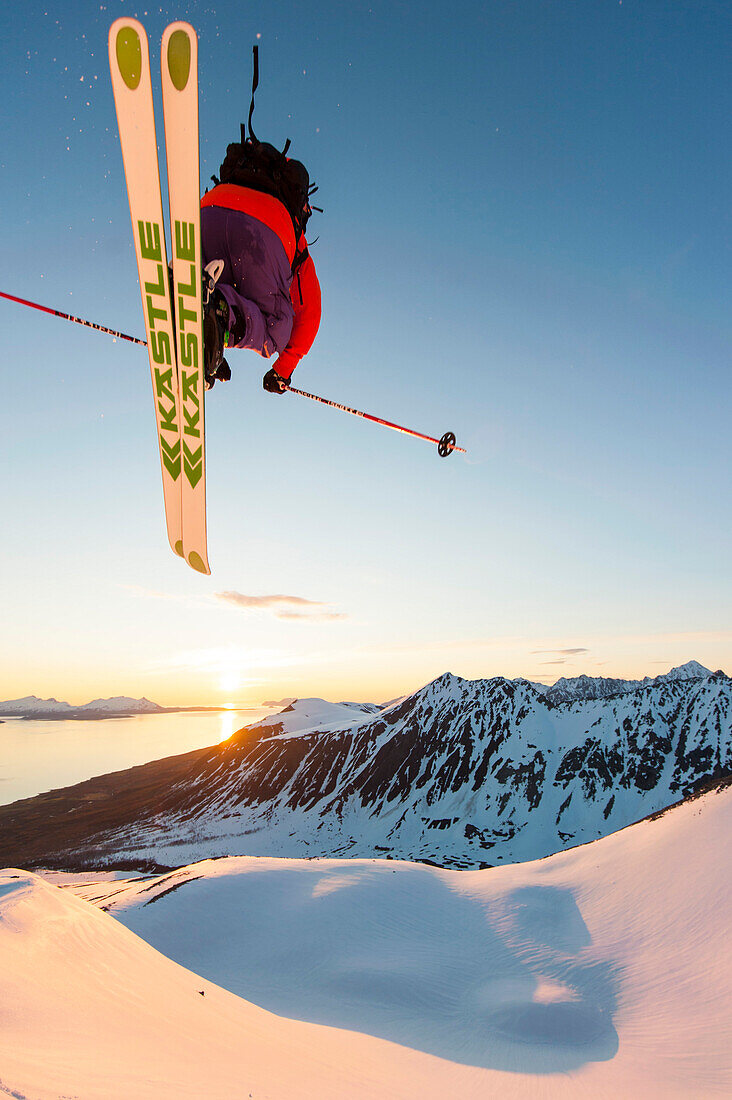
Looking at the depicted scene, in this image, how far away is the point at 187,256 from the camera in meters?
4.25

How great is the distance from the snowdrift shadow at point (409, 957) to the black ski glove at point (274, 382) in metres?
12.8

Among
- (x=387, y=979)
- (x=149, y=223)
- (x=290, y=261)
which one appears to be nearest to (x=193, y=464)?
(x=149, y=223)

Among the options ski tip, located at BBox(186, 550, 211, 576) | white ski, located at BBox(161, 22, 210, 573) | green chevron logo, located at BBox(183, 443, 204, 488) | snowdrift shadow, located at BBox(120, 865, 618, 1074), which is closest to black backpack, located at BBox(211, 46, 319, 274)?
white ski, located at BBox(161, 22, 210, 573)

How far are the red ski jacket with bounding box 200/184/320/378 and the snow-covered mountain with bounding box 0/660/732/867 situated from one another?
8657cm

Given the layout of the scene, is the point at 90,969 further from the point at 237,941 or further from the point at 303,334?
the point at 237,941

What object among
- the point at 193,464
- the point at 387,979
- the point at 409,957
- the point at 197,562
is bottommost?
the point at 409,957

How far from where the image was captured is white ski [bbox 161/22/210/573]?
11.9 feet

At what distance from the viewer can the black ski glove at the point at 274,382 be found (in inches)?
231

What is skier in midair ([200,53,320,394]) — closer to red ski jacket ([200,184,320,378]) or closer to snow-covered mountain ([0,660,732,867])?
red ski jacket ([200,184,320,378])

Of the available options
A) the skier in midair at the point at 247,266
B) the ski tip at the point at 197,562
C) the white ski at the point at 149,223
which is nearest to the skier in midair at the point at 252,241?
the skier in midair at the point at 247,266

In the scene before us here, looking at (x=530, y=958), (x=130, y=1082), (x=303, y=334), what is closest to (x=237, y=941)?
(x=530, y=958)

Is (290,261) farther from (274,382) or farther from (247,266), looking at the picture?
(274,382)

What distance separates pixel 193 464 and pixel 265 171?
2870 mm

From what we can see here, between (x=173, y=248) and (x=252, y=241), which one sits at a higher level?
(x=252, y=241)
